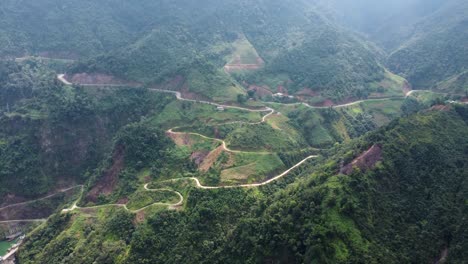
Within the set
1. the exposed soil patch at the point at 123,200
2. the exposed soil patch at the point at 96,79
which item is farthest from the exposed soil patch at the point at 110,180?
the exposed soil patch at the point at 96,79

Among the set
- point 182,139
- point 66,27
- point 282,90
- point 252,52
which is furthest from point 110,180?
point 66,27

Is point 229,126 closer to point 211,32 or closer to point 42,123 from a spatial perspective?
point 42,123

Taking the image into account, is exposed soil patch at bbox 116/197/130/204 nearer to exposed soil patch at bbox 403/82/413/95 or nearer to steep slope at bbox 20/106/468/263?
steep slope at bbox 20/106/468/263

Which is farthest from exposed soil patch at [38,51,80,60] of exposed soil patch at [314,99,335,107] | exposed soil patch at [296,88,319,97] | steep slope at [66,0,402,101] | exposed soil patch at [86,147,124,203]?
exposed soil patch at [314,99,335,107]

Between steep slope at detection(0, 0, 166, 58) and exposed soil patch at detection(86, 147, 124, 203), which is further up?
steep slope at detection(0, 0, 166, 58)

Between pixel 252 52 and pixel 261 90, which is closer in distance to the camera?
pixel 261 90

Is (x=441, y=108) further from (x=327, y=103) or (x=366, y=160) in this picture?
(x=327, y=103)
